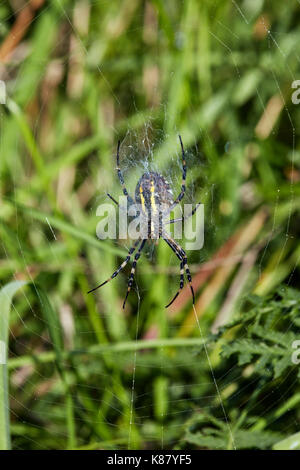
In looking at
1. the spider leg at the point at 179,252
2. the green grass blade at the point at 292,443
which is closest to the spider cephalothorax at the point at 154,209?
the spider leg at the point at 179,252

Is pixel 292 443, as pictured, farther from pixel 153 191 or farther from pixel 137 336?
pixel 153 191

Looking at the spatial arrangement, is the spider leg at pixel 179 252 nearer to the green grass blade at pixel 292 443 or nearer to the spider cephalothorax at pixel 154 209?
the spider cephalothorax at pixel 154 209

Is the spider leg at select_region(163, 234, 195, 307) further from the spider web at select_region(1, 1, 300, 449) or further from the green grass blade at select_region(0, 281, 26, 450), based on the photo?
the green grass blade at select_region(0, 281, 26, 450)

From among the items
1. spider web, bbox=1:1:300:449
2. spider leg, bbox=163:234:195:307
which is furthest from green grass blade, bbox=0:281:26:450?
spider leg, bbox=163:234:195:307

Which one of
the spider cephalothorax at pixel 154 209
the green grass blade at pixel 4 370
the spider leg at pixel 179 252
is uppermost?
the spider cephalothorax at pixel 154 209

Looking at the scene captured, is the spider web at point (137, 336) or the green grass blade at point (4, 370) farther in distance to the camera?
the spider web at point (137, 336)

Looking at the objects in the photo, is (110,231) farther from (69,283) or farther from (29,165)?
(29,165)
